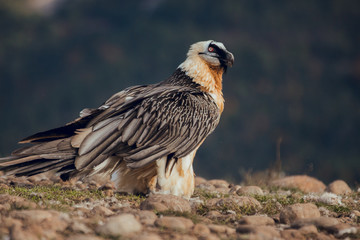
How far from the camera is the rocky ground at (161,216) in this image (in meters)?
3.77

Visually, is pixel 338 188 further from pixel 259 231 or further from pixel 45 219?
pixel 45 219

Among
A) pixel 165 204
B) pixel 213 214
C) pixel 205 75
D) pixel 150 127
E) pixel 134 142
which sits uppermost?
pixel 205 75

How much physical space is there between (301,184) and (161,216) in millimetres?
4700

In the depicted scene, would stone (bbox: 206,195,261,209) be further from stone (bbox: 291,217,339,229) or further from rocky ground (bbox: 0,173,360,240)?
stone (bbox: 291,217,339,229)

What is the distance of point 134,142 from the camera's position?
20.0 ft

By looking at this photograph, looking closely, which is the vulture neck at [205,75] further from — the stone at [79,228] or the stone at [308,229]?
the stone at [79,228]

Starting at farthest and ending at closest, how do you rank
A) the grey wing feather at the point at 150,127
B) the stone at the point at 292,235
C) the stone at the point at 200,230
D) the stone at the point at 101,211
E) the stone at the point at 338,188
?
the stone at the point at 338,188
the grey wing feather at the point at 150,127
the stone at the point at 101,211
the stone at the point at 292,235
the stone at the point at 200,230

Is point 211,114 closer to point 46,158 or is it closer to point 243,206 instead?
point 243,206

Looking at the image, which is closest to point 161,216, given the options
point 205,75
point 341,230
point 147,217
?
point 147,217

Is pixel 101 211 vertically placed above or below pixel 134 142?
below

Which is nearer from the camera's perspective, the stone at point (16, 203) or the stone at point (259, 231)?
the stone at point (259, 231)

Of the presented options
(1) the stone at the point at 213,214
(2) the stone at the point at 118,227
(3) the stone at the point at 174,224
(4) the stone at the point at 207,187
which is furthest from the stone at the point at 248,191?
(2) the stone at the point at 118,227

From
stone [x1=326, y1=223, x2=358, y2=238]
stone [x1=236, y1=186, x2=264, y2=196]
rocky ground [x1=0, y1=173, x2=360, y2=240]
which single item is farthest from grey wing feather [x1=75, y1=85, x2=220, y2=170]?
stone [x1=326, y1=223, x2=358, y2=238]

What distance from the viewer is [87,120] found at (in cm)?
628
